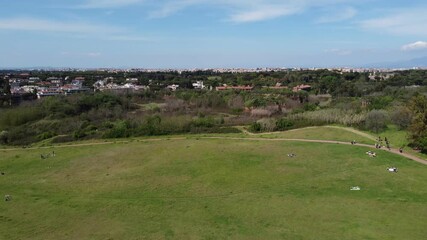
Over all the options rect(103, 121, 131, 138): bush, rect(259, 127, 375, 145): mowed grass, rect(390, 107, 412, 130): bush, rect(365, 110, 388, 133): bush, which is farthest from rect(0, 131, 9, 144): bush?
rect(390, 107, 412, 130): bush

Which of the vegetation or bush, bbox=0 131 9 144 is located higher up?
the vegetation

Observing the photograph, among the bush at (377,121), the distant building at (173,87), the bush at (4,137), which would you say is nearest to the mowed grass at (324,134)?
the bush at (377,121)

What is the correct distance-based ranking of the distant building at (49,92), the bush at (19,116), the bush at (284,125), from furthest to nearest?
the distant building at (49,92) → the bush at (19,116) → the bush at (284,125)

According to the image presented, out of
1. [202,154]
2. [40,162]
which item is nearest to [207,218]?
[202,154]

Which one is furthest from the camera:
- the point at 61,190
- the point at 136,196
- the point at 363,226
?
the point at 61,190

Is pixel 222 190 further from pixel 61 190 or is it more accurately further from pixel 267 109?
pixel 267 109

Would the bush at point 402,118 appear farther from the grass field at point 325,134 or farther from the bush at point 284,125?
the bush at point 284,125

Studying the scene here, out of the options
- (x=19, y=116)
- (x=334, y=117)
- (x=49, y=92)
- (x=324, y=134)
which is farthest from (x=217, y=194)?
(x=49, y=92)

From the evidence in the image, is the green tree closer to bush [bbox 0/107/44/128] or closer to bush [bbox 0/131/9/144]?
bush [bbox 0/131/9/144]

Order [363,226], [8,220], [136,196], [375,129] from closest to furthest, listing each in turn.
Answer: [363,226] → [8,220] → [136,196] → [375,129]
